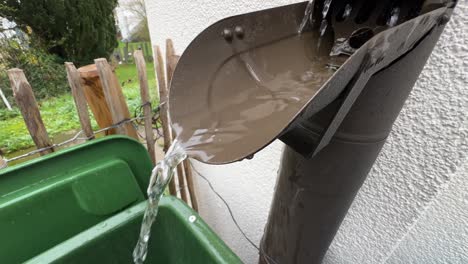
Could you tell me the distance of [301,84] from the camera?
0.54 meters

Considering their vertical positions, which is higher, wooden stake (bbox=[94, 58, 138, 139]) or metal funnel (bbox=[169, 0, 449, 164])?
metal funnel (bbox=[169, 0, 449, 164])

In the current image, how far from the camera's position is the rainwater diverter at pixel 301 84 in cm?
46

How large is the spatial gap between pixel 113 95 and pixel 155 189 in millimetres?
678

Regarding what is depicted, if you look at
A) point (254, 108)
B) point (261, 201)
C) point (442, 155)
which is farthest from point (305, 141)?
point (261, 201)

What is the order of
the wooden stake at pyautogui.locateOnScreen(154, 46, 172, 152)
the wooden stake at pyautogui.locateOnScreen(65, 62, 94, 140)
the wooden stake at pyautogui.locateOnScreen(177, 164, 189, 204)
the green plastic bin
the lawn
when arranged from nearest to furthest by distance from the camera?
the green plastic bin → the wooden stake at pyautogui.locateOnScreen(65, 62, 94, 140) → the wooden stake at pyautogui.locateOnScreen(154, 46, 172, 152) → the wooden stake at pyautogui.locateOnScreen(177, 164, 189, 204) → the lawn

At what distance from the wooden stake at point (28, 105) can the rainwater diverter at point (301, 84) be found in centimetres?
88

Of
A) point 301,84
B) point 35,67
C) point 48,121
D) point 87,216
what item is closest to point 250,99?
point 301,84

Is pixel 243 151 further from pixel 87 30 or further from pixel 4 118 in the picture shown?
pixel 87 30

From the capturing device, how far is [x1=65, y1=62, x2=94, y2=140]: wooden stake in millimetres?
1160

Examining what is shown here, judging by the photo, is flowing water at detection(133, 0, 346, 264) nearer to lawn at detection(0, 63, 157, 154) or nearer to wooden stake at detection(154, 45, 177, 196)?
wooden stake at detection(154, 45, 177, 196)

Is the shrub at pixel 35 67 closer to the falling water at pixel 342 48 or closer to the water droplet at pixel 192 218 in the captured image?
the water droplet at pixel 192 218

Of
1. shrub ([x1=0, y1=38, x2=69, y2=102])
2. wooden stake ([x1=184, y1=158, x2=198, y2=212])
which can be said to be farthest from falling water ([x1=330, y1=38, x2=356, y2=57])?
shrub ([x1=0, y1=38, x2=69, y2=102])

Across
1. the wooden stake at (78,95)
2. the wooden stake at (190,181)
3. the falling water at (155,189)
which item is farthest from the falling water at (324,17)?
the wooden stake at (190,181)

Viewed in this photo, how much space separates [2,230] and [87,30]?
803 centimetres
